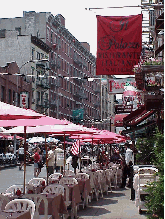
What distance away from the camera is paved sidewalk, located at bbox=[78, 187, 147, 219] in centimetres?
1246

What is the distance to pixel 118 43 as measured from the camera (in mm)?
13844

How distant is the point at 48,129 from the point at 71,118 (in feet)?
218

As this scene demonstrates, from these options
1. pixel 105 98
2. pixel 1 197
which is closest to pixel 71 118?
pixel 105 98

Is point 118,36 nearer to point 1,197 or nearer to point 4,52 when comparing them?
point 1,197

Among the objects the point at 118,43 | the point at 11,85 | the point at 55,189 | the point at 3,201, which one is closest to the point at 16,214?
the point at 3,201

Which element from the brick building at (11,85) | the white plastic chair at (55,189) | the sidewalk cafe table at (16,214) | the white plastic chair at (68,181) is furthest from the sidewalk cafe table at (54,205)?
the brick building at (11,85)

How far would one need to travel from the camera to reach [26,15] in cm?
6912

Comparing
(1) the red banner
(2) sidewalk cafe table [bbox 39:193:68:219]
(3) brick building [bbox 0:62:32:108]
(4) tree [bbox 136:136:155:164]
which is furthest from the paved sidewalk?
(3) brick building [bbox 0:62:32:108]

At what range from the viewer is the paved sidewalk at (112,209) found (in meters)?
12.5

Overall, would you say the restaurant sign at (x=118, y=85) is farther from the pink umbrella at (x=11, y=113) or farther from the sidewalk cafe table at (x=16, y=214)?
the sidewalk cafe table at (x=16, y=214)

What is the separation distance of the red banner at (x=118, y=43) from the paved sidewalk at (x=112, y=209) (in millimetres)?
3958

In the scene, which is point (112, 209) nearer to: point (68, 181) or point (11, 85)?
point (68, 181)

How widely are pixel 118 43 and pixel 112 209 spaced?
4.83 metres

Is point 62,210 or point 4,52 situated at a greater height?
point 4,52
